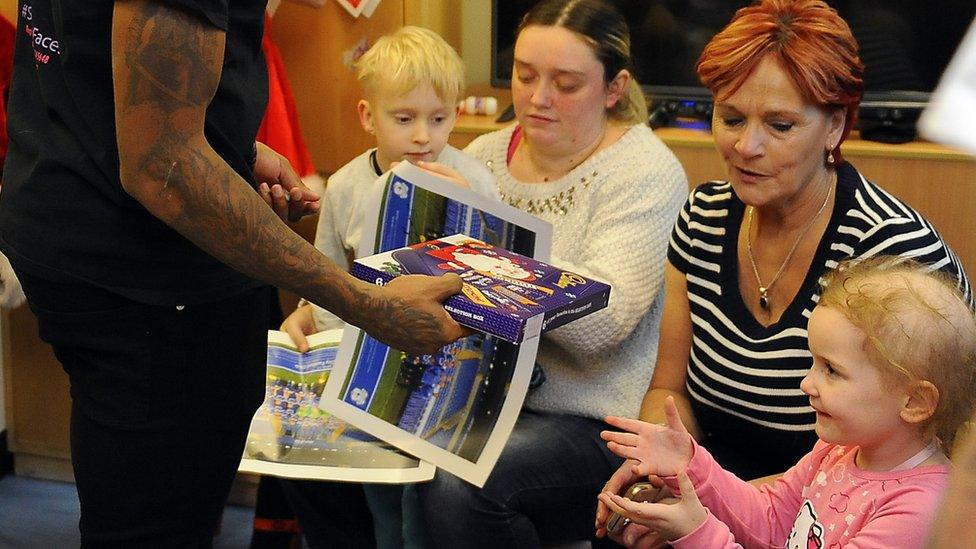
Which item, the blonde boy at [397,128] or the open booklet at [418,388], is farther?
the blonde boy at [397,128]

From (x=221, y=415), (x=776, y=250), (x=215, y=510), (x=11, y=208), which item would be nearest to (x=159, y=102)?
(x=11, y=208)

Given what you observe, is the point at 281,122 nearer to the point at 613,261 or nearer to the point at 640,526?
the point at 613,261

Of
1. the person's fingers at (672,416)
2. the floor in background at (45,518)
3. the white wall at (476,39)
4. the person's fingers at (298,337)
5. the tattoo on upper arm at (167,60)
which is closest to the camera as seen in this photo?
the tattoo on upper arm at (167,60)

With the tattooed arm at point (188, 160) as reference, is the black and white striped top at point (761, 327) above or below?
below

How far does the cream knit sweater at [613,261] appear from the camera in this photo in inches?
67.8

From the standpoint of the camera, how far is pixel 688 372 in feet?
5.32

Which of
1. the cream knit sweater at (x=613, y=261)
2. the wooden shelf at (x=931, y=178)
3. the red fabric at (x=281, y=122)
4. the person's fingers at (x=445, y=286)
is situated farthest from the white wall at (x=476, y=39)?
the person's fingers at (x=445, y=286)

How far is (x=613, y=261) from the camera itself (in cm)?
173

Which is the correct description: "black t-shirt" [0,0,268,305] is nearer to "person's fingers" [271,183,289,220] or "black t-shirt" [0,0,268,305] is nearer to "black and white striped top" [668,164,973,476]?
"person's fingers" [271,183,289,220]

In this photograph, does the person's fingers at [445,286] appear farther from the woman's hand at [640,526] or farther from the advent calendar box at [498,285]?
the woman's hand at [640,526]

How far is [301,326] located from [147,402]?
2.62ft

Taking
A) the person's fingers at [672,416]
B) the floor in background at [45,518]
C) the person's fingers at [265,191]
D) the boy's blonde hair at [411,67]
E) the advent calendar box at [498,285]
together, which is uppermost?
the boy's blonde hair at [411,67]

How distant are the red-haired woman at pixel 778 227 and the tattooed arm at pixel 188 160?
0.61 meters

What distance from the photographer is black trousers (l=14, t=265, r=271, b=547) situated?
44.4 inches
